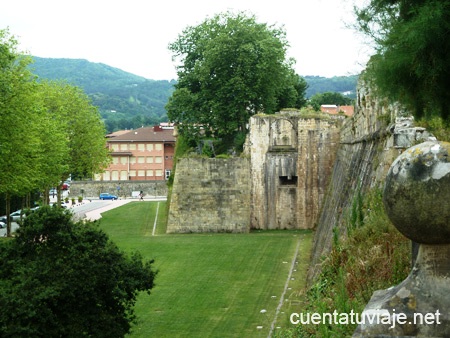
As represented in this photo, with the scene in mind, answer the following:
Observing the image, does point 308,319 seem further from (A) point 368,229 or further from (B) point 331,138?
(B) point 331,138

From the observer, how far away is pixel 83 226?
1326 cm

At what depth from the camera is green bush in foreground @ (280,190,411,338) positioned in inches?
307

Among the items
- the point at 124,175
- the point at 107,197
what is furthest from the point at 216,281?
the point at 124,175

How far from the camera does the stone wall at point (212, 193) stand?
34.8m

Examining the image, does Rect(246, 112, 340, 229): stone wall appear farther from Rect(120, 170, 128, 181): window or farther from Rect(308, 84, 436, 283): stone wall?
Rect(120, 170, 128, 181): window

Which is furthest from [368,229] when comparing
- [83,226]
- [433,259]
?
[433,259]

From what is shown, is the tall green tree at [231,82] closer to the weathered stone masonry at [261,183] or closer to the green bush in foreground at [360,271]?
the weathered stone masonry at [261,183]

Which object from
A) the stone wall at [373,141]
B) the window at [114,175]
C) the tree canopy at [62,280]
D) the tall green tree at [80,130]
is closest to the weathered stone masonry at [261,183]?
the stone wall at [373,141]

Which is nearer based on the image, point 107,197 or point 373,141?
point 373,141

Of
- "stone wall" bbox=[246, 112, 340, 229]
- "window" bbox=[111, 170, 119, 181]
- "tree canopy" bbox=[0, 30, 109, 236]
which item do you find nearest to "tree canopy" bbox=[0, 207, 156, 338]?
"tree canopy" bbox=[0, 30, 109, 236]

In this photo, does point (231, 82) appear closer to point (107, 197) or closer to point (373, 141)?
point (373, 141)

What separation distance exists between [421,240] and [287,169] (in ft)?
102

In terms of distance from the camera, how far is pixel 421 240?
382cm

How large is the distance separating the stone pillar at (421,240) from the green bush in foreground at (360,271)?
307 cm
